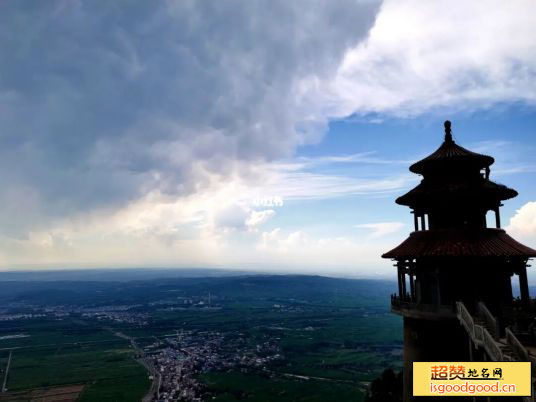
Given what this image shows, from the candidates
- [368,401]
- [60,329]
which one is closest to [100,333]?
[60,329]

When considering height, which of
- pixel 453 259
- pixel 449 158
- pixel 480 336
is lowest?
pixel 480 336

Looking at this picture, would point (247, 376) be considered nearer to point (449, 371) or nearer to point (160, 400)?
point (160, 400)

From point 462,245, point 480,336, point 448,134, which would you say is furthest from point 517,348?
point 448,134

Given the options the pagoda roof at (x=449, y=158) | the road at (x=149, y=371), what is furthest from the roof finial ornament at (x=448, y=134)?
the road at (x=149, y=371)

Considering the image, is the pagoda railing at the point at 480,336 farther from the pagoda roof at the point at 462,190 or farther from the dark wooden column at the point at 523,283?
the pagoda roof at the point at 462,190

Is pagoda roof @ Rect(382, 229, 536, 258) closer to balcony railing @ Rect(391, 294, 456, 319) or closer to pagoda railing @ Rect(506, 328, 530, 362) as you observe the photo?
balcony railing @ Rect(391, 294, 456, 319)

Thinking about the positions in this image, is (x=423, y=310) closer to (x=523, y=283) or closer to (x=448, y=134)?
(x=523, y=283)

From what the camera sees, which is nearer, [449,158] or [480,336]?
[480,336]
